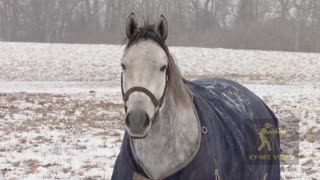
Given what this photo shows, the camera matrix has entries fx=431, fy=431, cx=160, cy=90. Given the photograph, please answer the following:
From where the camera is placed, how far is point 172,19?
144ft

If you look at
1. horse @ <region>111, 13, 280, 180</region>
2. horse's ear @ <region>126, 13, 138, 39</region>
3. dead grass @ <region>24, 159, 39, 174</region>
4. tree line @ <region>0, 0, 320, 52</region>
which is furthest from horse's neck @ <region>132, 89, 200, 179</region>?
tree line @ <region>0, 0, 320, 52</region>

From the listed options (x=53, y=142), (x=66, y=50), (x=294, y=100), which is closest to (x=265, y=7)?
(x=66, y=50)

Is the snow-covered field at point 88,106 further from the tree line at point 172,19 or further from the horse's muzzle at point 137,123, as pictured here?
the tree line at point 172,19

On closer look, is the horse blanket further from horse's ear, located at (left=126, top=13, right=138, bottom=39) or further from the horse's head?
horse's ear, located at (left=126, top=13, right=138, bottom=39)

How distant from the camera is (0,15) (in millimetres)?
49375

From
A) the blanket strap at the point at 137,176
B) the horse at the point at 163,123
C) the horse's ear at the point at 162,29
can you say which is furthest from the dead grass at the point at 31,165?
the horse's ear at the point at 162,29

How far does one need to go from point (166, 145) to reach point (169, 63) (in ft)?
1.81

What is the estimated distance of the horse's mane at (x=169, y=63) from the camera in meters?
2.86

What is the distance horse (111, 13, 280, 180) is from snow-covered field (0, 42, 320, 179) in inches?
112

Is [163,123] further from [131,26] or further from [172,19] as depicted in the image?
[172,19]

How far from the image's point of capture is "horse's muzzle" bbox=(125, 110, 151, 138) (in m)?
2.48

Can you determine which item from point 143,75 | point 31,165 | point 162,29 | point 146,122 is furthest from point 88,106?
point 146,122

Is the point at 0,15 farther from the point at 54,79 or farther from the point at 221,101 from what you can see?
the point at 221,101

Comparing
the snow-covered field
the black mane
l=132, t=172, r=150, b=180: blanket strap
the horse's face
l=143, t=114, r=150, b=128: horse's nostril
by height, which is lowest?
the snow-covered field
